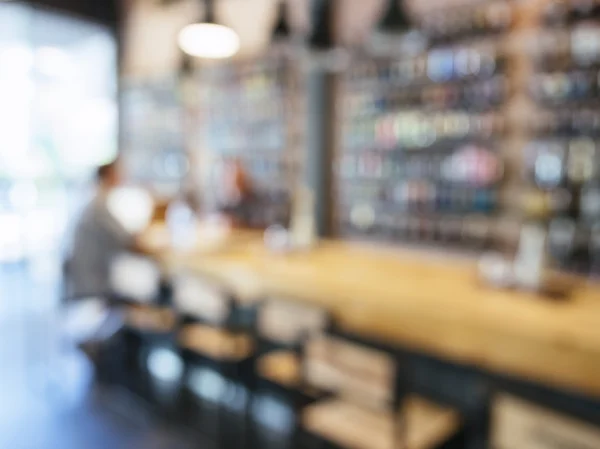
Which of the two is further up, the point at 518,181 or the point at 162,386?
the point at 518,181

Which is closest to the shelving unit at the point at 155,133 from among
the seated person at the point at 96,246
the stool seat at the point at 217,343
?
the seated person at the point at 96,246

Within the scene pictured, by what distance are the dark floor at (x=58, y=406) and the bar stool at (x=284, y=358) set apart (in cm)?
48

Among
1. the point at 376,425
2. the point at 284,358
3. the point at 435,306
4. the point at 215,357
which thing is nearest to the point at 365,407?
the point at 376,425

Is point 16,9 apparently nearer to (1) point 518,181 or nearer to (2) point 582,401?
(1) point 518,181

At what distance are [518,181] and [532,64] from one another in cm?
96

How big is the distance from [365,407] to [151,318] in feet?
6.88

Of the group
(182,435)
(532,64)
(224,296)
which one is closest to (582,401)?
(224,296)

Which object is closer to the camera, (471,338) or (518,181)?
(471,338)

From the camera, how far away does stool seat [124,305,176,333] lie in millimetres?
3461

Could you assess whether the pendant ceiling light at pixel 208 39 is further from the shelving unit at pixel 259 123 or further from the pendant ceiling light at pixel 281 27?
the shelving unit at pixel 259 123

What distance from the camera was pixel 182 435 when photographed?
300 cm

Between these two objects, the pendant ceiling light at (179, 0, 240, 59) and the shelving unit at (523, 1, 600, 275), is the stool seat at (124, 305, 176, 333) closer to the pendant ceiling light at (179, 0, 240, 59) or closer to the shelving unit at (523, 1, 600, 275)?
the pendant ceiling light at (179, 0, 240, 59)

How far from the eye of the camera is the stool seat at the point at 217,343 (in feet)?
9.59

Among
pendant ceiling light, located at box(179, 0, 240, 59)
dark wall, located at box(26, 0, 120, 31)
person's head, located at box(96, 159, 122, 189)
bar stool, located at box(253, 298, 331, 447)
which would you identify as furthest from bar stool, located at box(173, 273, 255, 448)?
dark wall, located at box(26, 0, 120, 31)
